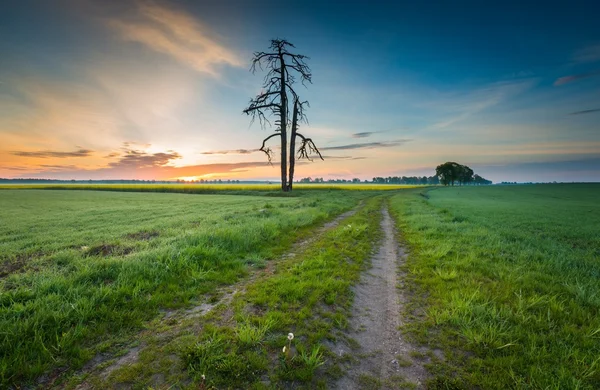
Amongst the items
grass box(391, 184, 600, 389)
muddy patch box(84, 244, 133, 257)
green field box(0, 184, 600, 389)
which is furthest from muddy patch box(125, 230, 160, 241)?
grass box(391, 184, 600, 389)

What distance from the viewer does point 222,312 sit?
499 centimetres

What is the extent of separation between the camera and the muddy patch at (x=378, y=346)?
3473 millimetres

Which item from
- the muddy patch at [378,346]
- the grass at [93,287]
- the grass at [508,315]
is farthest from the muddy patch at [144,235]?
the grass at [508,315]

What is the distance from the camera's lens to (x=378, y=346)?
4.19 metres

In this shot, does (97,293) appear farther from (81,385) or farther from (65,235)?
(65,235)

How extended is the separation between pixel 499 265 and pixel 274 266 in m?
6.97

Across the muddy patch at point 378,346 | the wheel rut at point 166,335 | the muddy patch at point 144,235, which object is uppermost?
the muddy patch at point 144,235

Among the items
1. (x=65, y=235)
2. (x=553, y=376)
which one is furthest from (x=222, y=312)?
(x=65, y=235)

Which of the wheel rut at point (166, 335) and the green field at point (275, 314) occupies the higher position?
the green field at point (275, 314)

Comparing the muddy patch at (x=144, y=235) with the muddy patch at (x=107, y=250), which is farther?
the muddy patch at (x=144, y=235)

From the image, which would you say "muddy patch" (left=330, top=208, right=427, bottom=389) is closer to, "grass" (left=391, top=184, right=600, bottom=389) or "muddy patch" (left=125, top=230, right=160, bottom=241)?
"grass" (left=391, top=184, right=600, bottom=389)

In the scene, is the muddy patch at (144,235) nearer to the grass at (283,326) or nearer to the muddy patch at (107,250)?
the muddy patch at (107,250)

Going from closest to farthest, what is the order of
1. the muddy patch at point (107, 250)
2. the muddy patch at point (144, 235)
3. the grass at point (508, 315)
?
the grass at point (508, 315)
the muddy patch at point (107, 250)
the muddy patch at point (144, 235)

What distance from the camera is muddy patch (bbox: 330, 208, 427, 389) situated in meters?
3.47
